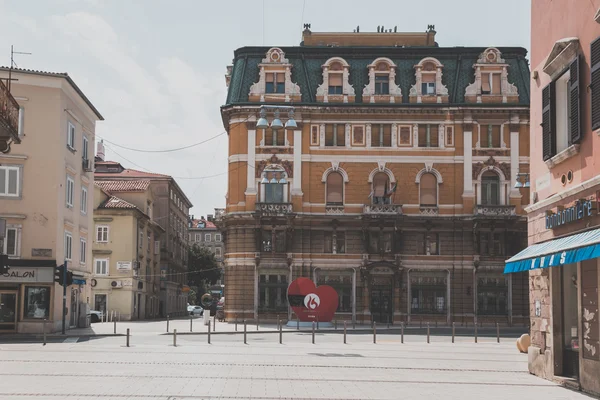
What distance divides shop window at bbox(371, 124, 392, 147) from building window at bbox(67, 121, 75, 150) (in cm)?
2079

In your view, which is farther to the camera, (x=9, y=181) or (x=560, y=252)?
(x=9, y=181)

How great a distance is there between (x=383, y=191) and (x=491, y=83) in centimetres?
1004

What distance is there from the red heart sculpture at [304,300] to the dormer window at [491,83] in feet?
65.3

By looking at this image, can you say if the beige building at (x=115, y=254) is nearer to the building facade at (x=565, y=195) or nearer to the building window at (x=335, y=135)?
the building window at (x=335, y=135)

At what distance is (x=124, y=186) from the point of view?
7331 centimetres

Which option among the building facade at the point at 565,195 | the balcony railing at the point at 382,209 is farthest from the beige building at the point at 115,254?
the building facade at the point at 565,195

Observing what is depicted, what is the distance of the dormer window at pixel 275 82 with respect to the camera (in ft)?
193

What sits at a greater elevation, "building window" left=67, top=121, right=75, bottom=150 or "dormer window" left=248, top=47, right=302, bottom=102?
"dormer window" left=248, top=47, right=302, bottom=102

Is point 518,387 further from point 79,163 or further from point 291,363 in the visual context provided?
point 79,163

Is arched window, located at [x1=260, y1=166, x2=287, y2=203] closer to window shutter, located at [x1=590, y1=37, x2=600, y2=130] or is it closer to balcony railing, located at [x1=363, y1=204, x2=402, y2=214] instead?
balcony railing, located at [x1=363, y1=204, x2=402, y2=214]

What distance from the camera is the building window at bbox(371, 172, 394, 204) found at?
Answer: 58219mm

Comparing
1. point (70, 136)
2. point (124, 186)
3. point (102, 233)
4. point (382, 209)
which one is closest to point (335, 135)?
point (382, 209)

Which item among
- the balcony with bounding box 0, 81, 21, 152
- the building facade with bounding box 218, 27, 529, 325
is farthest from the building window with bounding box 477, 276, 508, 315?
the balcony with bounding box 0, 81, 21, 152

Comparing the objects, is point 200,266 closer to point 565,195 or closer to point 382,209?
point 382,209
